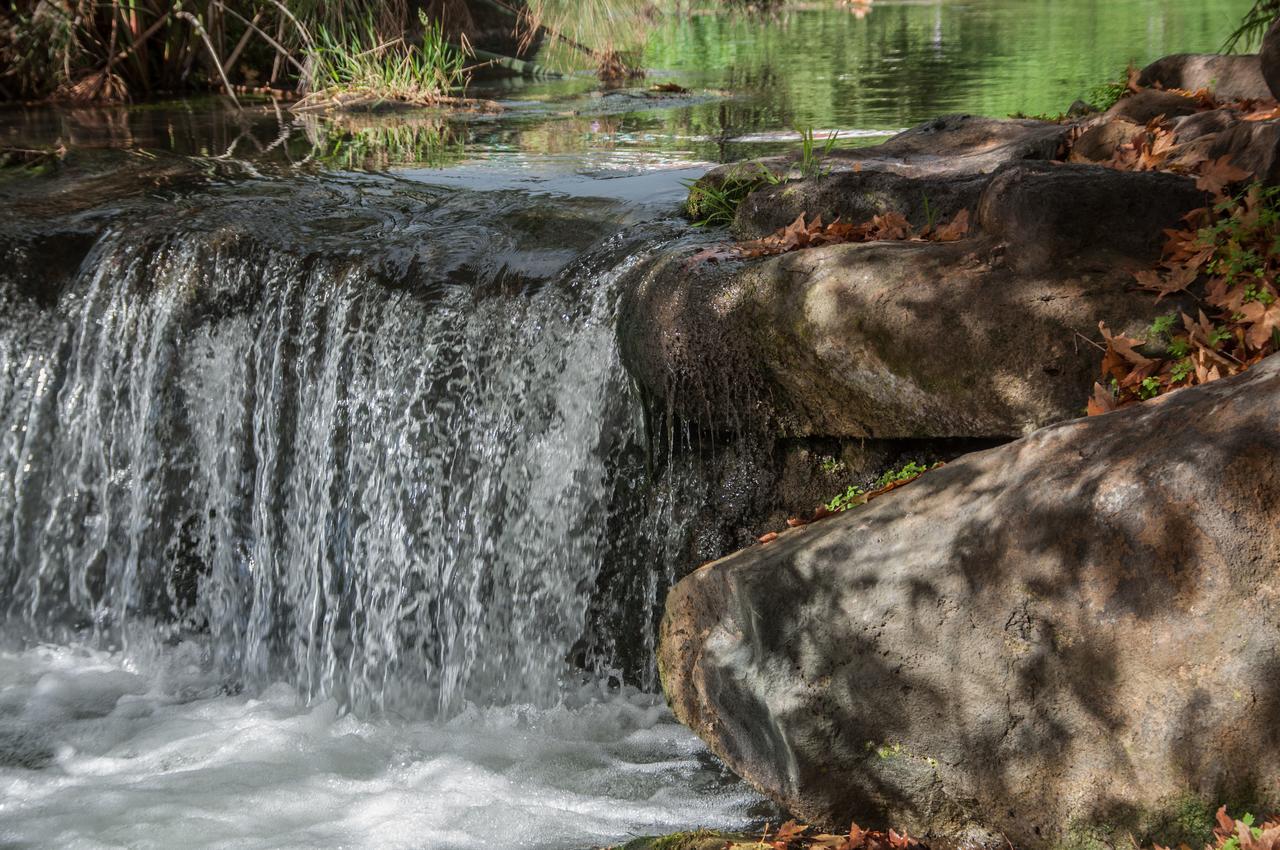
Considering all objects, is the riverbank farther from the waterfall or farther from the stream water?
the waterfall

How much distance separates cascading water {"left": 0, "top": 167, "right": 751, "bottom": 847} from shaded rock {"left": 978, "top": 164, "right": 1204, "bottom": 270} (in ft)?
5.71

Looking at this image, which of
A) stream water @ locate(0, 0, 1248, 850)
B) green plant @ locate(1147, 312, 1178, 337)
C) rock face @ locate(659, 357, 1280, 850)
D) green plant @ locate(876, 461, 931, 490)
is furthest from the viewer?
stream water @ locate(0, 0, 1248, 850)

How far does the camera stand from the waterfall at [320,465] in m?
5.22

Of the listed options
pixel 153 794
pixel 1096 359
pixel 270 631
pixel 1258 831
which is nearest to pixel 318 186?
pixel 270 631

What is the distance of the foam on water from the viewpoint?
4.20 metres

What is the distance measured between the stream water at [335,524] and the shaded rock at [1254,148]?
2.28m

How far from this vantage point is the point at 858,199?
212 inches

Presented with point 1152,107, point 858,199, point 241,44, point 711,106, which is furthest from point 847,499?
point 241,44

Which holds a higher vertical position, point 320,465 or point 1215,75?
point 1215,75

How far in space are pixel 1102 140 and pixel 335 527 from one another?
397 centimetres

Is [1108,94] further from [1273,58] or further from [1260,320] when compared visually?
Answer: [1260,320]

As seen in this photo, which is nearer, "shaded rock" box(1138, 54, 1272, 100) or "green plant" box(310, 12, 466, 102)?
"shaded rock" box(1138, 54, 1272, 100)

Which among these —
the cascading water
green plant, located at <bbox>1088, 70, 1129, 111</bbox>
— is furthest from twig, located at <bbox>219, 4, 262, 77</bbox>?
green plant, located at <bbox>1088, 70, 1129, 111</bbox>

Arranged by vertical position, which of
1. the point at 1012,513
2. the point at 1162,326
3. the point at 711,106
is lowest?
the point at 1012,513
